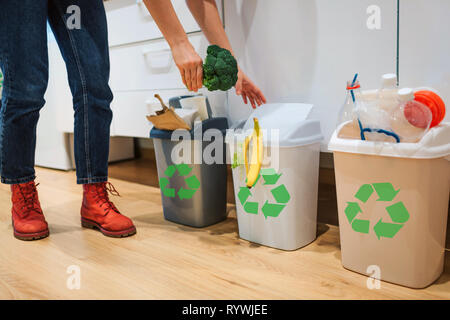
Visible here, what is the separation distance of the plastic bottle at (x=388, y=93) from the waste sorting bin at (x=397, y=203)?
0.27ft

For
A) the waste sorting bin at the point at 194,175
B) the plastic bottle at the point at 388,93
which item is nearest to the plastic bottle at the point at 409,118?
the plastic bottle at the point at 388,93

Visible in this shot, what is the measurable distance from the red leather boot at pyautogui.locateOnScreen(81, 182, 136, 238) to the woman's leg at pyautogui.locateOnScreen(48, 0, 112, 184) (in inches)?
1.7

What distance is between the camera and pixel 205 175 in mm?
1138

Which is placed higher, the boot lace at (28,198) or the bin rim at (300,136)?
the bin rim at (300,136)

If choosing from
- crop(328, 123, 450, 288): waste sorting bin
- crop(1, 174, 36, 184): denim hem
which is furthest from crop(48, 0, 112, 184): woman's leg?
crop(328, 123, 450, 288): waste sorting bin

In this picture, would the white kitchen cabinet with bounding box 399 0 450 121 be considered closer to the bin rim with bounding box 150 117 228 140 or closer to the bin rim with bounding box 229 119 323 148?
the bin rim with bounding box 229 119 323 148

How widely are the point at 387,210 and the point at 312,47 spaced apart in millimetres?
489

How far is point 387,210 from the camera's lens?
2.51 feet

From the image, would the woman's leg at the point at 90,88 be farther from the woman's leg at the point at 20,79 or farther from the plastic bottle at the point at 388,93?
the plastic bottle at the point at 388,93

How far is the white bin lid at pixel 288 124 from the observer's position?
0.92 m

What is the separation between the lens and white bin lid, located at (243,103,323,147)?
3.02 feet

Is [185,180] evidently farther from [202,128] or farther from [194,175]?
[202,128]

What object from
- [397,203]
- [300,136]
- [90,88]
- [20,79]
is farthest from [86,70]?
[397,203]
